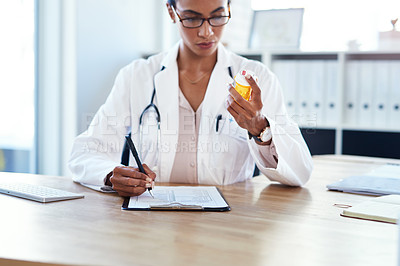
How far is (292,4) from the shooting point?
3.45 m

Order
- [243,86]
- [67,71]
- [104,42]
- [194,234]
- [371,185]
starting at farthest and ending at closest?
[104,42] < [67,71] < [371,185] < [243,86] < [194,234]

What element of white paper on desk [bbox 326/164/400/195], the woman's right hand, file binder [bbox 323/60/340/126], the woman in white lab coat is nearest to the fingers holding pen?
the woman's right hand

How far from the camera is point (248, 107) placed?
4.71 ft

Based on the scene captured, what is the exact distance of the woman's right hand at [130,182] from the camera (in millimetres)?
1341

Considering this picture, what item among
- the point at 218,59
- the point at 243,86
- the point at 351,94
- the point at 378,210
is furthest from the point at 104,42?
the point at 378,210

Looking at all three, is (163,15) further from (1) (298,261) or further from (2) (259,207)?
(1) (298,261)

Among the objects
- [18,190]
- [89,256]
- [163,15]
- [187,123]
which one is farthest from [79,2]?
[89,256]

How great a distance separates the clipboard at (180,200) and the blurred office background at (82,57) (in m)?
1.63

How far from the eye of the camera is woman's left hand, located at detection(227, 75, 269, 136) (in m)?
1.43

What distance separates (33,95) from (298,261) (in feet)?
8.00

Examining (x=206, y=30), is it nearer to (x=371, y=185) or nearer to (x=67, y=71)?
(x=371, y=185)

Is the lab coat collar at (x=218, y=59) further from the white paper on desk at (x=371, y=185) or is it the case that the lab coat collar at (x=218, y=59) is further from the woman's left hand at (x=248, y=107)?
the white paper on desk at (x=371, y=185)

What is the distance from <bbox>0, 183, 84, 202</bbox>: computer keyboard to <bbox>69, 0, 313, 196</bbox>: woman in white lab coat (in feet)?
0.76

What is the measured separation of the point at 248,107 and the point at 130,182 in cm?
42
